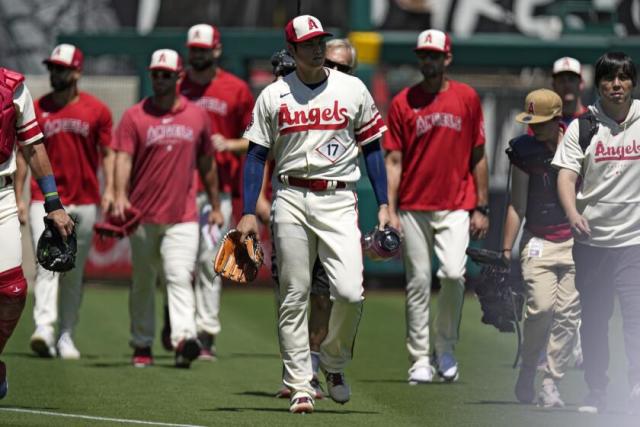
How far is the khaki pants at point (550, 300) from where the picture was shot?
10.8 m

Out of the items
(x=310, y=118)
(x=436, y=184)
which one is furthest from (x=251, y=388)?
(x=310, y=118)

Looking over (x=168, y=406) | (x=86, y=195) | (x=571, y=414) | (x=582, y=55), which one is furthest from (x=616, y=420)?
(x=582, y=55)

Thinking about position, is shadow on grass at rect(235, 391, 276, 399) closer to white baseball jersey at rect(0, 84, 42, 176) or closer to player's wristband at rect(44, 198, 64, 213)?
player's wristband at rect(44, 198, 64, 213)

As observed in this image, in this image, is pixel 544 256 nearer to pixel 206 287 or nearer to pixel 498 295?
pixel 498 295

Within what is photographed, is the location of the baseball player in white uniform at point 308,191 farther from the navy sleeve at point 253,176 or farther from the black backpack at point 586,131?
the black backpack at point 586,131

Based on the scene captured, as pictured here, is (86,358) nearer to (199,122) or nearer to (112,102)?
(199,122)

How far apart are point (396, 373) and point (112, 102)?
31.4ft

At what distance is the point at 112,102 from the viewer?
70.2 ft

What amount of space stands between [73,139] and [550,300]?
4897 mm

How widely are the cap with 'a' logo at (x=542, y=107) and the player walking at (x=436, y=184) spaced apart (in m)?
1.49

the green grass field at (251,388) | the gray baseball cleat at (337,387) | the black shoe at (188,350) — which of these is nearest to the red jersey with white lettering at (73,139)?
the green grass field at (251,388)

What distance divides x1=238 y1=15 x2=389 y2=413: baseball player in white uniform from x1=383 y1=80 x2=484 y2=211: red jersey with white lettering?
2.38 meters

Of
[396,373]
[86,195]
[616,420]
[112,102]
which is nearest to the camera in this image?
[616,420]

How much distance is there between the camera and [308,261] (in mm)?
10078
